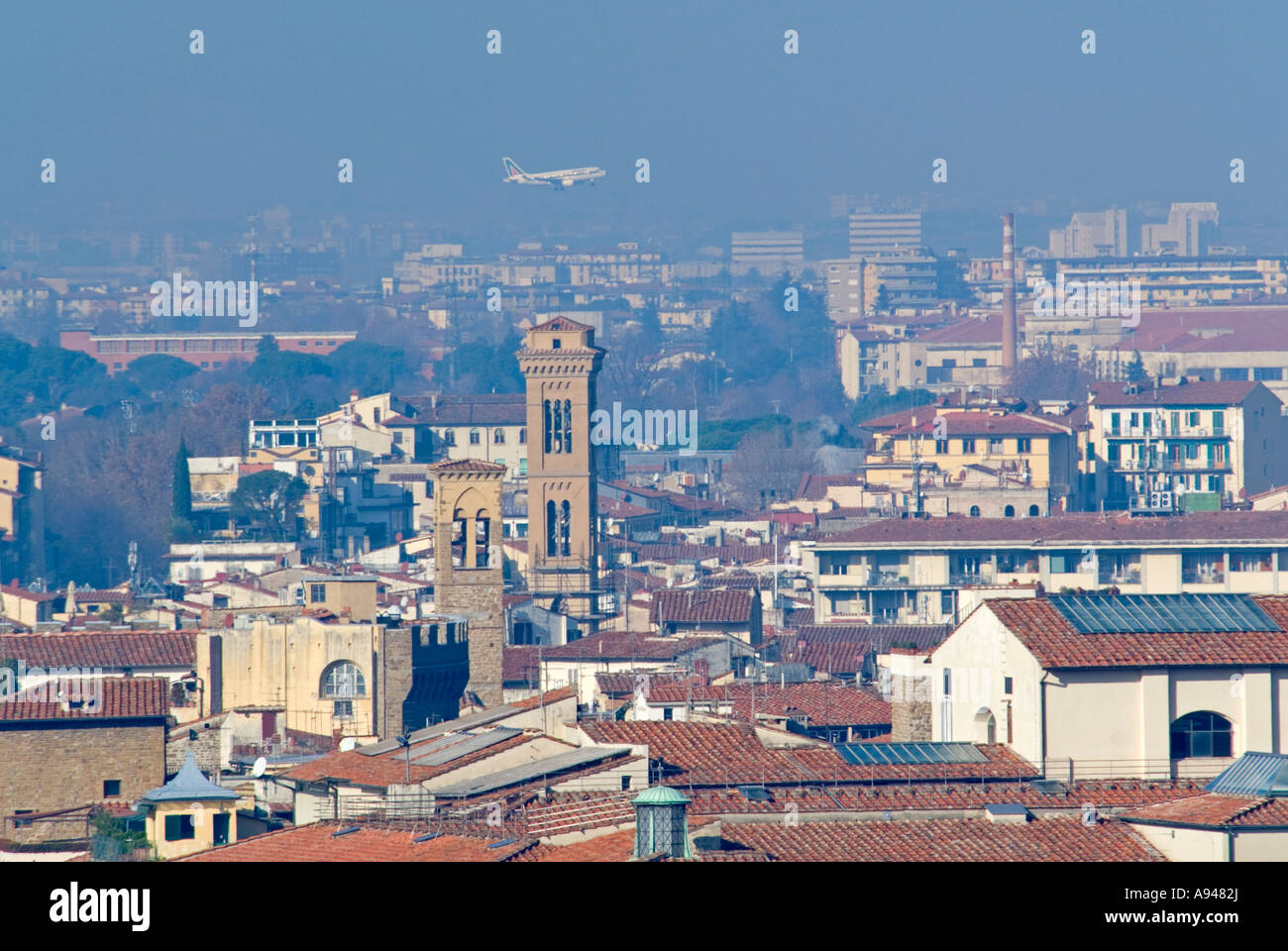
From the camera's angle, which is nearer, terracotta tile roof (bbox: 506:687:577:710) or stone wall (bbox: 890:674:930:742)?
stone wall (bbox: 890:674:930:742)

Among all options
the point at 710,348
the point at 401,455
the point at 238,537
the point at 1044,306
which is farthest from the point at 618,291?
the point at 238,537

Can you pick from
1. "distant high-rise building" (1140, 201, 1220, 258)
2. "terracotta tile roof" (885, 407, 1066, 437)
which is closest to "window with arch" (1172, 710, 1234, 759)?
"terracotta tile roof" (885, 407, 1066, 437)

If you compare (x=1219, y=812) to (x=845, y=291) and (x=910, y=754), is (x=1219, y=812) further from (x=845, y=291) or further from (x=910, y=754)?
(x=845, y=291)

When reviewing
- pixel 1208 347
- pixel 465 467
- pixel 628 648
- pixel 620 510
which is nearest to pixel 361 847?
pixel 628 648

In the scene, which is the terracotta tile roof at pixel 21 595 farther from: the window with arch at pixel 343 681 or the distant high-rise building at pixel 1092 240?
the distant high-rise building at pixel 1092 240

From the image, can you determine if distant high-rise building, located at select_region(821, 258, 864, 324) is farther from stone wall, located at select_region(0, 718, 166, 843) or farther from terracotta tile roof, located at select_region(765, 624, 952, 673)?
stone wall, located at select_region(0, 718, 166, 843)
